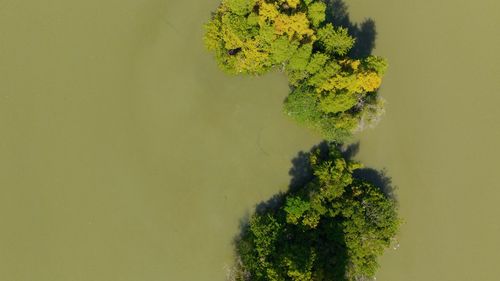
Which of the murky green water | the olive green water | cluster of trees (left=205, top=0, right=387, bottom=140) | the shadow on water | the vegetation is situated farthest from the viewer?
the shadow on water

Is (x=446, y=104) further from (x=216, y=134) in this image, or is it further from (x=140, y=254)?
(x=140, y=254)

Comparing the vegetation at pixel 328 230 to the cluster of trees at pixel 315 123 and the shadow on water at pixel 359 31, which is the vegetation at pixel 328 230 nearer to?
the cluster of trees at pixel 315 123

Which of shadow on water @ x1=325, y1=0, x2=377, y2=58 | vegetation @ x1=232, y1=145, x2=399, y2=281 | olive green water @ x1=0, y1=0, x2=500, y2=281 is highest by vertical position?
shadow on water @ x1=325, y1=0, x2=377, y2=58

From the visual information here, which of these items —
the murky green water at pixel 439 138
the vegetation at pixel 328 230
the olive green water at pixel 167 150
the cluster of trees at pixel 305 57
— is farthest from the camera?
the murky green water at pixel 439 138

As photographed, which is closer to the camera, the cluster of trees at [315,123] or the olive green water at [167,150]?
the cluster of trees at [315,123]

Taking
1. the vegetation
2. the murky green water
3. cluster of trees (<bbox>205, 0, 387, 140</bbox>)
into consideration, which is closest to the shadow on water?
the murky green water

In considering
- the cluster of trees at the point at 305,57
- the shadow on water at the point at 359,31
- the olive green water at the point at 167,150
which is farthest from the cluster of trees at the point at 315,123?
the shadow on water at the point at 359,31

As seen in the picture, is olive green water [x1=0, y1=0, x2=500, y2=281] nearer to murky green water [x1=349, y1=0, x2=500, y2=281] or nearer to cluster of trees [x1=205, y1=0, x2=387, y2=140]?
murky green water [x1=349, y1=0, x2=500, y2=281]
